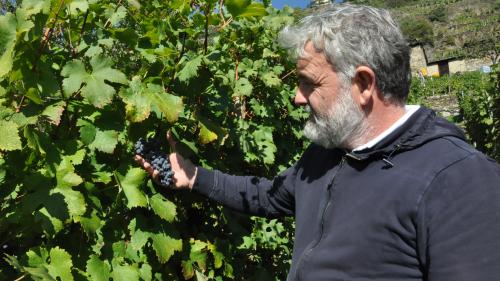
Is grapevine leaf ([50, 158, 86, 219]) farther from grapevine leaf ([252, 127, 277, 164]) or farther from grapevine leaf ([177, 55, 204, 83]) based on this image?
grapevine leaf ([252, 127, 277, 164])

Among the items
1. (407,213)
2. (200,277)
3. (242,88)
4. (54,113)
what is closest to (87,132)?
(54,113)

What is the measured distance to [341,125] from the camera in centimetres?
175

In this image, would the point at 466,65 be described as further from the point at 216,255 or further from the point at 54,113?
the point at 54,113

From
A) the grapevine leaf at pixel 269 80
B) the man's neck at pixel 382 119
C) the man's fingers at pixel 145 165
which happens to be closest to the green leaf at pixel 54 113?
the man's fingers at pixel 145 165

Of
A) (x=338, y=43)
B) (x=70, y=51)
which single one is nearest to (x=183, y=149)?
(x=70, y=51)

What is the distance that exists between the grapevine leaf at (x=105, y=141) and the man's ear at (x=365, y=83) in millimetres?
825

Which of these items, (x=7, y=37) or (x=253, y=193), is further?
(x=253, y=193)

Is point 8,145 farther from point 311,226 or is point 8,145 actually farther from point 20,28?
point 311,226

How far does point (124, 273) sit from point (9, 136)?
66 cm

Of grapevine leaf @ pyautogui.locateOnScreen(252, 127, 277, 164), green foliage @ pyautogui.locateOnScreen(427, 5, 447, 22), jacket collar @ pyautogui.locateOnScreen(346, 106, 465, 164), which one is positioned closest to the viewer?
jacket collar @ pyautogui.locateOnScreen(346, 106, 465, 164)

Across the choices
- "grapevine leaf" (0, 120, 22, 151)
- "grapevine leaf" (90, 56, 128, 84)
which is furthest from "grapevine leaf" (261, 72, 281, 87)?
"grapevine leaf" (0, 120, 22, 151)

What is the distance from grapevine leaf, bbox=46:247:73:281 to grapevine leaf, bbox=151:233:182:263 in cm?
35

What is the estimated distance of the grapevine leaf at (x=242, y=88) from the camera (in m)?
2.88

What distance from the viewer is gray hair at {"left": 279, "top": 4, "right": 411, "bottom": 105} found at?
1639 mm
